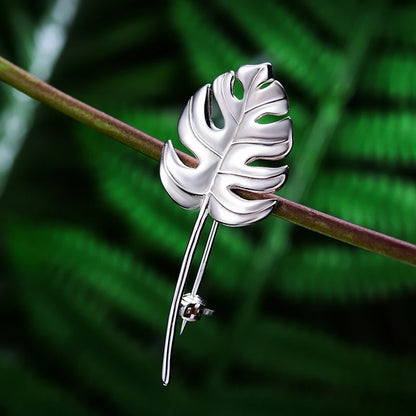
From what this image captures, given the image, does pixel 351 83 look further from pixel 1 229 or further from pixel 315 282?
pixel 1 229

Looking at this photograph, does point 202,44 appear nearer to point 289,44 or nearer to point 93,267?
point 289,44

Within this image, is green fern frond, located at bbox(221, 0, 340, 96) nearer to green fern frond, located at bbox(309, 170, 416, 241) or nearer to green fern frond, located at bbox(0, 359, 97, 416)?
green fern frond, located at bbox(309, 170, 416, 241)

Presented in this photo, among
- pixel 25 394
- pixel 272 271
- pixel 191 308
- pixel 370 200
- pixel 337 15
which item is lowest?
pixel 25 394

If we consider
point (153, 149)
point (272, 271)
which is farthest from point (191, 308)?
point (272, 271)

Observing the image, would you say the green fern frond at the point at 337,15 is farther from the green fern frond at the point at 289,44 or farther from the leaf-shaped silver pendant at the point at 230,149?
the leaf-shaped silver pendant at the point at 230,149

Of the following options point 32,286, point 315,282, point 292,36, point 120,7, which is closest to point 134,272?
point 32,286

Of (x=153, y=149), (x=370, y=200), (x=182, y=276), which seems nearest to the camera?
(x=153, y=149)

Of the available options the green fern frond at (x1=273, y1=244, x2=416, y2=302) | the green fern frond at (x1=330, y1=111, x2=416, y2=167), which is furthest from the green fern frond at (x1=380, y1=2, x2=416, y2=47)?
the green fern frond at (x1=273, y1=244, x2=416, y2=302)
